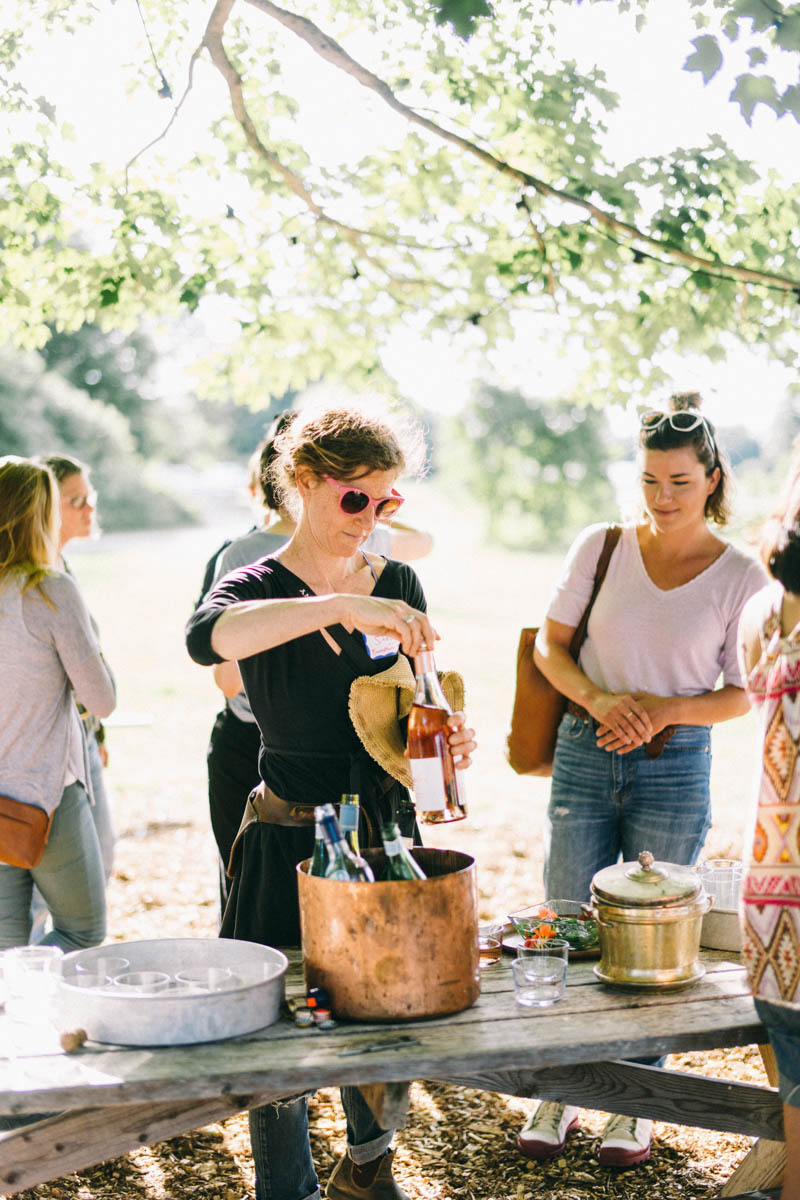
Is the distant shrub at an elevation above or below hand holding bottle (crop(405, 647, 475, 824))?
above

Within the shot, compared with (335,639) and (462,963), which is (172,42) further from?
(462,963)

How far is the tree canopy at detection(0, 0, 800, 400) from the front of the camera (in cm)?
456

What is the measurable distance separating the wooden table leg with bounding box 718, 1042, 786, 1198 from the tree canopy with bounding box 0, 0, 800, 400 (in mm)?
3184

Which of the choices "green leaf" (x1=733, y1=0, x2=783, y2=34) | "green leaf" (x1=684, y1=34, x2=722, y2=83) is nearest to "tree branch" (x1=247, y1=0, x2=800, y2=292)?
"green leaf" (x1=684, y1=34, x2=722, y2=83)

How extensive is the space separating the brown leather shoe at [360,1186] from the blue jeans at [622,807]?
858mm

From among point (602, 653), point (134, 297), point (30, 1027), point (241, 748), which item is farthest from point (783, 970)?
point (134, 297)

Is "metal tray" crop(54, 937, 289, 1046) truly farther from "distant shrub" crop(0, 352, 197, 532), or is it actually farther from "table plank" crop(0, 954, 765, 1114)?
"distant shrub" crop(0, 352, 197, 532)

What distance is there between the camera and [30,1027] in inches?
79.5

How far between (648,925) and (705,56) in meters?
2.50

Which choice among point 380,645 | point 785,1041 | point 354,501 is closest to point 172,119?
point 354,501

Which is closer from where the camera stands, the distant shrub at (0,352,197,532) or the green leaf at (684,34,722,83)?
the green leaf at (684,34,722,83)

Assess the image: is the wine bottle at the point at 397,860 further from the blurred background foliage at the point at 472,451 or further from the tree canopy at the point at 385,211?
the blurred background foliage at the point at 472,451

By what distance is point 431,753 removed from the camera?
2.34m

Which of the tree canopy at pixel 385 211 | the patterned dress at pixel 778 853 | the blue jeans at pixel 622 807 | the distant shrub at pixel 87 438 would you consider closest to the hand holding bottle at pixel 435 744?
the patterned dress at pixel 778 853
